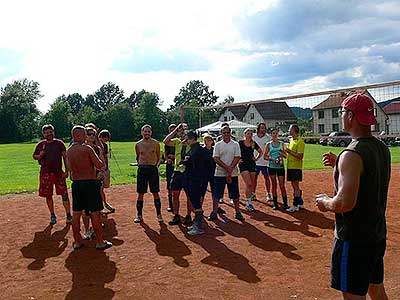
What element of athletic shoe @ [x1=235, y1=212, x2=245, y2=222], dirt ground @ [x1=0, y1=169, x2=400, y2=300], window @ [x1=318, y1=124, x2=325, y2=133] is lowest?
dirt ground @ [x1=0, y1=169, x2=400, y2=300]

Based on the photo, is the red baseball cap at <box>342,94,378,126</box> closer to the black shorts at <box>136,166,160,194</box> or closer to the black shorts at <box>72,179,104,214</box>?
the black shorts at <box>72,179,104,214</box>

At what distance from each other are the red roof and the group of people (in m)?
2.07

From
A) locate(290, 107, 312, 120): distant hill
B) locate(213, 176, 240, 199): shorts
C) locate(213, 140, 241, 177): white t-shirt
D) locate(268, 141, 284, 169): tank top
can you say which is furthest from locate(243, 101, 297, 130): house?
locate(213, 176, 240, 199): shorts

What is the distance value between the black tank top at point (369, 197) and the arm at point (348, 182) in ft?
0.16

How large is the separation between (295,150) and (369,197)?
5.94 m

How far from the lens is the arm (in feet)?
9.17

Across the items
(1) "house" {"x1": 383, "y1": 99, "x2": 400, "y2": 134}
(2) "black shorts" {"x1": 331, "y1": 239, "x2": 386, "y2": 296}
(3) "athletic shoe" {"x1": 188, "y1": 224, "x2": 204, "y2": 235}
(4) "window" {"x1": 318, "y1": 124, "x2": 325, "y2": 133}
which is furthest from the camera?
(4) "window" {"x1": 318, "y1": 124, "x2": 325, "y2": 133}

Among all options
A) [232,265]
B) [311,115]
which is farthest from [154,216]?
[311,115]

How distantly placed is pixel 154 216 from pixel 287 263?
12.0ft

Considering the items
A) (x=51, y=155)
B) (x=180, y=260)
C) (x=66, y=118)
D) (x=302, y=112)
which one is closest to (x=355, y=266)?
(x=180, y=260)

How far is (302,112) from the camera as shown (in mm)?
12000

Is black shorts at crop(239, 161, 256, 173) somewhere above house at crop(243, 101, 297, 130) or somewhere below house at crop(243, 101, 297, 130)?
below

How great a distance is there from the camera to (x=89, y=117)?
265 feet

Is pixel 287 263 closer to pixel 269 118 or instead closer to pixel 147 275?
pixel 147 275
